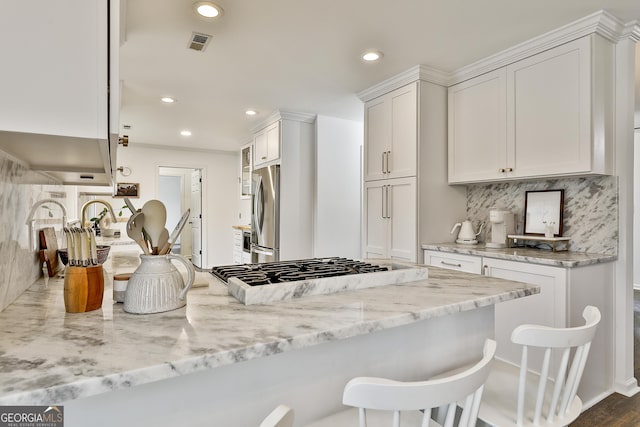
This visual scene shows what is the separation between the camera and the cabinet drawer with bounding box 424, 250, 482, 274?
2455mm

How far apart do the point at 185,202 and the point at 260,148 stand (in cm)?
476

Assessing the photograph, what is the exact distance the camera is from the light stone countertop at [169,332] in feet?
1.94

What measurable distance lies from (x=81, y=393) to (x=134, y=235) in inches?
20.0

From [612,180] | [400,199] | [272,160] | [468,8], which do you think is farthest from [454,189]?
[272,160]

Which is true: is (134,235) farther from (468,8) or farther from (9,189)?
(468,8)

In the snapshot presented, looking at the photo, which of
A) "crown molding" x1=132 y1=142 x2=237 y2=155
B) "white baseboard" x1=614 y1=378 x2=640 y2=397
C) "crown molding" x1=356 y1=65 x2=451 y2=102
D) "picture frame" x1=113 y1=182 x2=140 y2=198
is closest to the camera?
"white baseboard" x1=614 y1=378 x2=640 y2=397

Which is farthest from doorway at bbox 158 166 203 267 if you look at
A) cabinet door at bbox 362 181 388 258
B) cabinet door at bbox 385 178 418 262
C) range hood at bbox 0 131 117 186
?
range hood at bbox 0 131 117 186

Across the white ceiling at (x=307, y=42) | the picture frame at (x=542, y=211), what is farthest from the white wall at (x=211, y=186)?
the picture frame at (x=542, y=211)

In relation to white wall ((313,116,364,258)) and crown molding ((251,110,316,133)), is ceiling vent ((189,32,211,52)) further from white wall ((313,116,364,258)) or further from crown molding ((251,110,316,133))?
white wall ((313,116,364,258))

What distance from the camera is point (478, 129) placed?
2773 millimetres

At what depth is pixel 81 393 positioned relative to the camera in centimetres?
57

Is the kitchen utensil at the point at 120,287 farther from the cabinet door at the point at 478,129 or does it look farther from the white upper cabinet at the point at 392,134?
the cabinet door at the point at 478,129

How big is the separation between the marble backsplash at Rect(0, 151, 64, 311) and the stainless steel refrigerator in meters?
2.73

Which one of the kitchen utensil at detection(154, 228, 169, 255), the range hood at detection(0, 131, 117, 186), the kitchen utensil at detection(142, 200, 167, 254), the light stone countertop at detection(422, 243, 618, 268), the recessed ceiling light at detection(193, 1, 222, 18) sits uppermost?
the recessed ceiling light at detection(193, 1, 222, 18)
